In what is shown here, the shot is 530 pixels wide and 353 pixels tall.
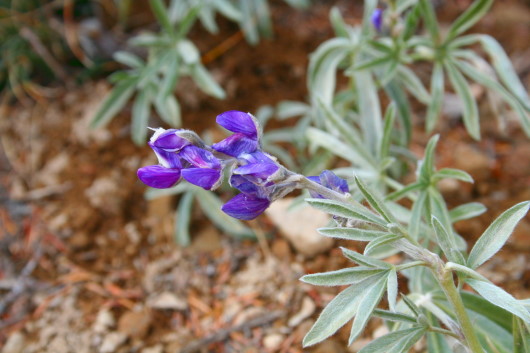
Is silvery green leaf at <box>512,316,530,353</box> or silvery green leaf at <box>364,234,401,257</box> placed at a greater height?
silvery green leaf at <box>364,234,401,257</box>

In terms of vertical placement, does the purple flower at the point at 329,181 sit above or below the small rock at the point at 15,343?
above

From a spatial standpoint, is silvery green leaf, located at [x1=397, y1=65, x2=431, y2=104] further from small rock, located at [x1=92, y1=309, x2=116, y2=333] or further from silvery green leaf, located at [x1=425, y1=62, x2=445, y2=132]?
small rock, located at [x1=92, y1=309, x2=116, y2=333]

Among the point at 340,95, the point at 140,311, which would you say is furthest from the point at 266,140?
the point at 140,311

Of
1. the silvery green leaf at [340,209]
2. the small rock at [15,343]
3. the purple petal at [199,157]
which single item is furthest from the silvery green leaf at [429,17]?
the small rock at [15,343]

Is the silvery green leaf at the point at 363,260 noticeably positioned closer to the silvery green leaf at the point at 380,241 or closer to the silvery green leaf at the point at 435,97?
the silvery green leaf at the point at 380,241

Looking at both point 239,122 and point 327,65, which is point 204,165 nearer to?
point 239,122

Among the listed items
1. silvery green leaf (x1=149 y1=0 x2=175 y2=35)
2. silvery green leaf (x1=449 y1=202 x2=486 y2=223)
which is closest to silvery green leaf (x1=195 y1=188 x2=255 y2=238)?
silvery green leaf (x1=149 y1=0 x2=175 y2=35)
